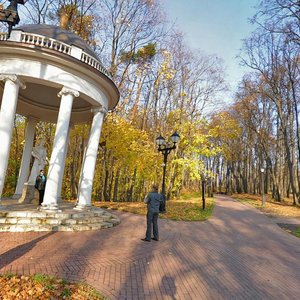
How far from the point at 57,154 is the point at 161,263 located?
594 cm

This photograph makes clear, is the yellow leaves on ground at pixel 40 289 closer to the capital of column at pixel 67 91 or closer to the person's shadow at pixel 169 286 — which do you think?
the person's shadow at pixel 169 286

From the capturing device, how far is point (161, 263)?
621 centimetres

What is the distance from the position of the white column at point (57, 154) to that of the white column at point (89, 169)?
60.4 inches

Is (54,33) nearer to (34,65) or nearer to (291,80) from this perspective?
(34,65)

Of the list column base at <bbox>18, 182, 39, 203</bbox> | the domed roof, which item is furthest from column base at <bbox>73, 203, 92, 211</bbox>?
the domed roof

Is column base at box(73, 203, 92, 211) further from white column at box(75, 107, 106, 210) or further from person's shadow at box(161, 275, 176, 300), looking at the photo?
person's shadow at box(161, 275, 176, 300)

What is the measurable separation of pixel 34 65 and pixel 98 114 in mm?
3461

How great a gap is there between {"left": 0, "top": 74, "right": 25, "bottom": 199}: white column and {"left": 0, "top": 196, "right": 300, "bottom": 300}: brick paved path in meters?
2.86

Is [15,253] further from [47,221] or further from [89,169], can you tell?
[89,169]

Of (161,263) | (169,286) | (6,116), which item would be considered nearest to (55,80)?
(6,116)

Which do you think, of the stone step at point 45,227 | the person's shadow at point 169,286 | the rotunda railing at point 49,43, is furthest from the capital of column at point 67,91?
the person's shadow at point 169,286

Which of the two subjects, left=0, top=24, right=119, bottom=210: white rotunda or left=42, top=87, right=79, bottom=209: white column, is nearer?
left=0, top=24, right=119, bottom=210: white rotunda

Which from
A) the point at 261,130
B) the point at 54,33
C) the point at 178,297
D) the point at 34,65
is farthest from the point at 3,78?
the point at 261,130

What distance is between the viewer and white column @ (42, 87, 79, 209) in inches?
374
